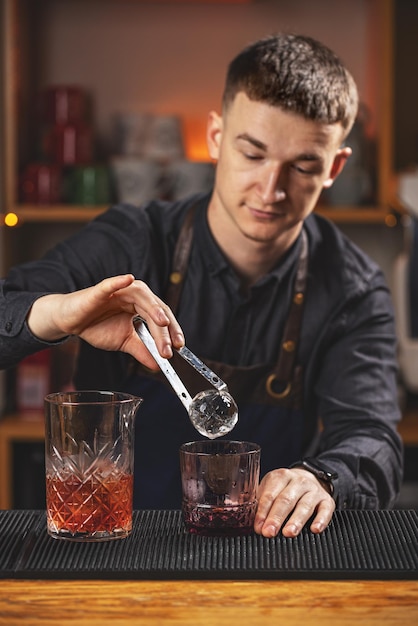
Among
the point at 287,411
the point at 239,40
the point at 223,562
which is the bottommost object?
the point at 287,411

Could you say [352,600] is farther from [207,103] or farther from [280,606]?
[207,103]

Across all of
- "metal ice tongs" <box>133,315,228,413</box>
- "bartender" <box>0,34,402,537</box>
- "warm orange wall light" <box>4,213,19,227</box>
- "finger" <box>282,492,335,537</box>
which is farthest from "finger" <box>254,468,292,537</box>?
"warm orange wall light" <box>4,213,19,227</box>

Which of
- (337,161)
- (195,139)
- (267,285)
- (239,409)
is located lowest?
(239,409)

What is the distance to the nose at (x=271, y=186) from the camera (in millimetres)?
1681

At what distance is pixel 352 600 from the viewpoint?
0.99 m

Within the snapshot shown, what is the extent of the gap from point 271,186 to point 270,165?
37 mm

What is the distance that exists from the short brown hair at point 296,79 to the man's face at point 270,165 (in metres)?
0.02

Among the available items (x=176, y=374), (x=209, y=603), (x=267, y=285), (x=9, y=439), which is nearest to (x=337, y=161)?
(x=267, y=285)

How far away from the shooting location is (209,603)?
0.97m

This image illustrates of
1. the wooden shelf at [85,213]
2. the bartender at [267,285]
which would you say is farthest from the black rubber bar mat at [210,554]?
the wooden shelf at [85,213]

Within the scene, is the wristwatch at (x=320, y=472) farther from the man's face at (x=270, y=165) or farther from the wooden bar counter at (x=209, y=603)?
the man's face at (x=270, y=165)

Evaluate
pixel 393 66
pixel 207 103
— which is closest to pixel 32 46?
pixel 207 103

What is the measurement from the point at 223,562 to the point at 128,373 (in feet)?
2.77

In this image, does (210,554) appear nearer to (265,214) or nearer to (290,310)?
(265,214)
